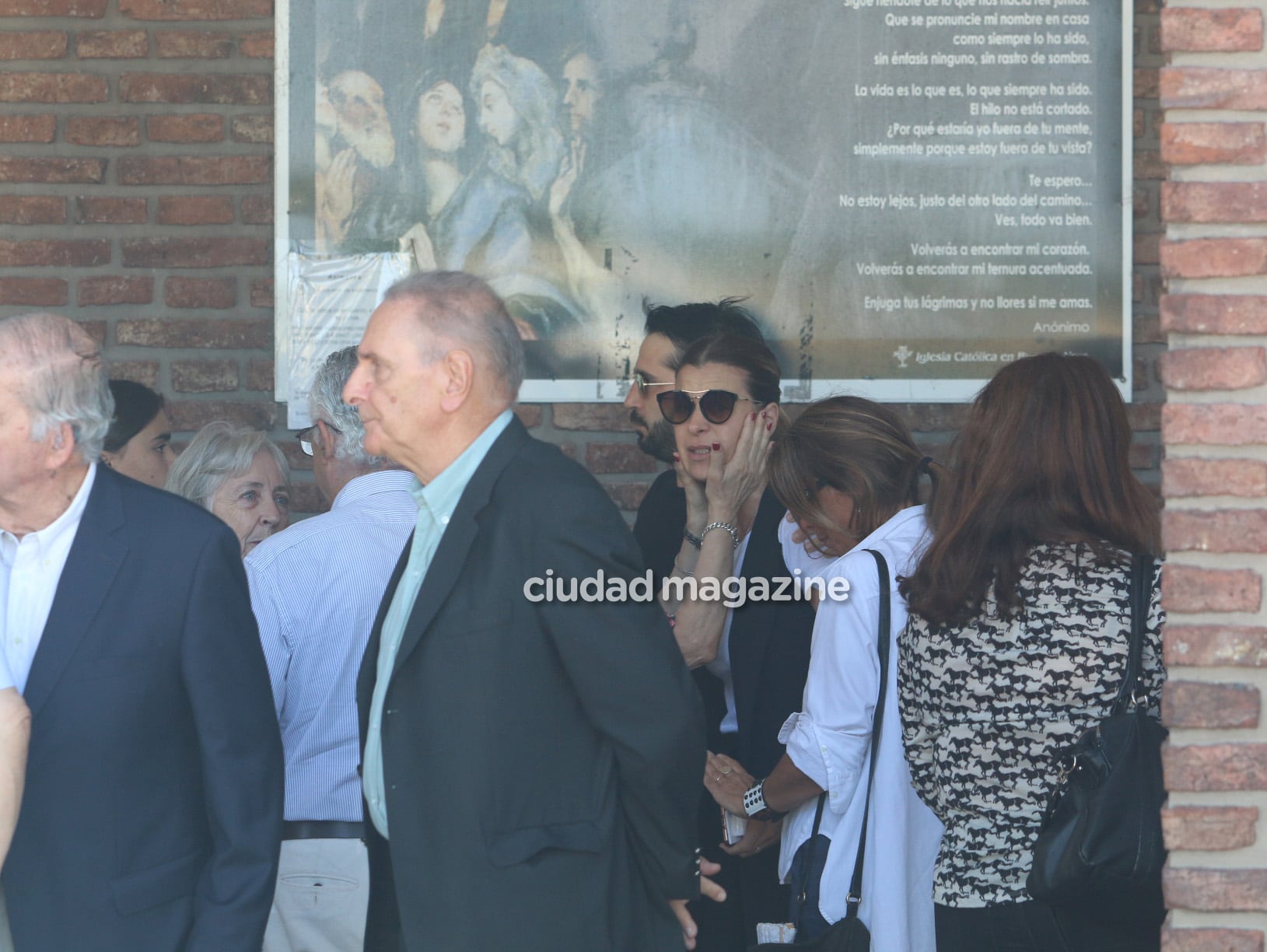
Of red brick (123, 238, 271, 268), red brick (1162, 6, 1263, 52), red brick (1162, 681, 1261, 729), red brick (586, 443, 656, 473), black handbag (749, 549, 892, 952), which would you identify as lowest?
black handbag (749, 549, 892, 952)

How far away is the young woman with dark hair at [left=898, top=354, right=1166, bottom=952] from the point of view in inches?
86.0

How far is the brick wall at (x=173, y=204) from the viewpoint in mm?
4137

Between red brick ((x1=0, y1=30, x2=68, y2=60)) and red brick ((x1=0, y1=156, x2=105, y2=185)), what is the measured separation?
306mm

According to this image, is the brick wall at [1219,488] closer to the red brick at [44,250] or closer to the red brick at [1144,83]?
the red brick at [1144,83]

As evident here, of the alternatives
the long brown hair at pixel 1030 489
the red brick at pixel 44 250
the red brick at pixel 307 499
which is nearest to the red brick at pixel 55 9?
the red brick at pixel 44 250

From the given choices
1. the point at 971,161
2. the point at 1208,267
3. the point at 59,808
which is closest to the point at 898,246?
the point at 971,161

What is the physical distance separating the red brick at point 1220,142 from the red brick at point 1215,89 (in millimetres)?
27

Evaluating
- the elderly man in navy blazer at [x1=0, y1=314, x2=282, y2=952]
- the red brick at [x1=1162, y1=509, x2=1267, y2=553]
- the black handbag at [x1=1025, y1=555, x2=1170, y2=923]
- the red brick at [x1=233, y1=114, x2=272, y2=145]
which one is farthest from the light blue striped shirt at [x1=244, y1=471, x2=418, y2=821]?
the red brick at [x1=233, y1=114, x2=272, y2=145]

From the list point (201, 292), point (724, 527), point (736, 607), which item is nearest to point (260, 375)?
point (201, 292)

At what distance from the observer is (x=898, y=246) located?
4062 millimetres

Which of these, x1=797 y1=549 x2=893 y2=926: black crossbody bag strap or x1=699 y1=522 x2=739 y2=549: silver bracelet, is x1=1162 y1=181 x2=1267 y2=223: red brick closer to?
x1=797 y1=549 x2=893 y2=926: black crossbody bag strap

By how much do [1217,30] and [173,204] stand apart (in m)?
3.13

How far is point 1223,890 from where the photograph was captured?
1994 mm

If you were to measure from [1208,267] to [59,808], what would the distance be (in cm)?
187
